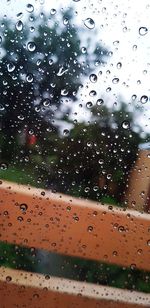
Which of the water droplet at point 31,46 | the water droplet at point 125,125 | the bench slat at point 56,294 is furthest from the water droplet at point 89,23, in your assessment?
the bench slat at point 56,294

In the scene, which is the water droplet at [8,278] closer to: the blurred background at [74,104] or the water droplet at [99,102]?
the blurred background at [74,104]

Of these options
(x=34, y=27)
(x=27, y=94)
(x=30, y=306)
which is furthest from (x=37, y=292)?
(x=34, y=27)

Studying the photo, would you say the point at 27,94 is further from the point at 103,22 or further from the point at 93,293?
the point at 93,293

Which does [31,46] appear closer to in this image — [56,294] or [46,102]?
[46,102]

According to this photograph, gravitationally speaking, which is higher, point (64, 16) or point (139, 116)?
point (64, 16)

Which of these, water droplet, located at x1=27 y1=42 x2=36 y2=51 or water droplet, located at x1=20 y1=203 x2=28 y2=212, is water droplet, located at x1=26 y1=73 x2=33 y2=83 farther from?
water droplet, located at x1=20 y1=203 x2=28 y2=212

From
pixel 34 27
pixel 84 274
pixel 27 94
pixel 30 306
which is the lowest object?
pixel 30 306
